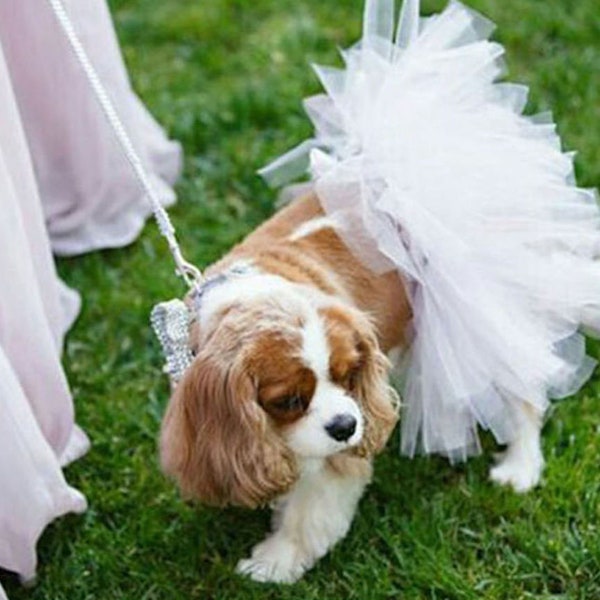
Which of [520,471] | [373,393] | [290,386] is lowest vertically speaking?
[520,471]

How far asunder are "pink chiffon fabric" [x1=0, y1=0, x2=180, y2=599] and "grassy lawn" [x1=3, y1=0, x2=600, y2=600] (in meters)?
0.08

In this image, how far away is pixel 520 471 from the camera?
257 centimetres

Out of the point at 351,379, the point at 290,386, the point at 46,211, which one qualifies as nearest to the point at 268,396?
the point at 290,386

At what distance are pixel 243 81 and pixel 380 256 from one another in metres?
1.50

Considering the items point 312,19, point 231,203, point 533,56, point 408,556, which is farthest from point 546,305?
point 312,19

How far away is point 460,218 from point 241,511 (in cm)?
69

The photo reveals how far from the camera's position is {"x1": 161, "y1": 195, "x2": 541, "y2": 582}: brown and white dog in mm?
2086

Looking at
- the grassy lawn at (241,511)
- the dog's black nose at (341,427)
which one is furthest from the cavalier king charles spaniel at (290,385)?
the grassy lawn at (241,511)

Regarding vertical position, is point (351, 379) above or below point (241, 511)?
above

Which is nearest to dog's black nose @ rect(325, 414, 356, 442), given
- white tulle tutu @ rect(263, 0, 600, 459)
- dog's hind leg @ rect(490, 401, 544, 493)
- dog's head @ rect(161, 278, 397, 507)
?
dog's head @ rect(161, 278, 397, 507)

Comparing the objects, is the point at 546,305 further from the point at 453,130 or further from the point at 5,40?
the point at 5,40

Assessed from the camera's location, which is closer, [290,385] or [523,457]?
[290,385]

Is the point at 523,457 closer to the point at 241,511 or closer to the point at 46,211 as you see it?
the point at 241,511

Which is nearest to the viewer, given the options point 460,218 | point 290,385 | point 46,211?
point 290,385
